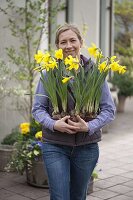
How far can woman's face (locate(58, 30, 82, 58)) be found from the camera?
3249mm

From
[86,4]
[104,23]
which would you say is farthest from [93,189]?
[104,23]

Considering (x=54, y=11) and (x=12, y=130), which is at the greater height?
(x=54, y=11)

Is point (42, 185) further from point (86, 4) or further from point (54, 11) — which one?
point (86, 4)

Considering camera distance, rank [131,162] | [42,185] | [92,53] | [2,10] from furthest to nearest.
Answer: [131,162] → [2,10] → [42,185] → [92,53]

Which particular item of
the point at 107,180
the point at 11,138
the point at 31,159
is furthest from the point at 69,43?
the point at 11,138

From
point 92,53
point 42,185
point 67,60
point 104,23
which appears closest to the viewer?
point 67,60

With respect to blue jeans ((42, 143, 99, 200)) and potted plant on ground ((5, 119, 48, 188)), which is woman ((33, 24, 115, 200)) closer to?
blue jeans ((42, 143, 99, 200))

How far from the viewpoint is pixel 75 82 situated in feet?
10.2

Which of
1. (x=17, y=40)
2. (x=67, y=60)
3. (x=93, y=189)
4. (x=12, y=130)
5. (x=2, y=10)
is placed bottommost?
(x=93, y=189)

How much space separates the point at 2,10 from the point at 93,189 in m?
3.15

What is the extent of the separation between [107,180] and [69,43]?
3.15m

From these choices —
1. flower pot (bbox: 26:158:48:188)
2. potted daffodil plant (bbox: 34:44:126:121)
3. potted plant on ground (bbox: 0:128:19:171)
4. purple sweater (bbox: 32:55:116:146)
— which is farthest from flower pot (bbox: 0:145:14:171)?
potted daffodil plant (bbox: 34:44:126:121)

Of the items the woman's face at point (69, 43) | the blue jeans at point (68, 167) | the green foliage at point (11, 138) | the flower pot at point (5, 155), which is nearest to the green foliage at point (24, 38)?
the green foliage at point (11, 138)

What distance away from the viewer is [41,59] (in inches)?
124
